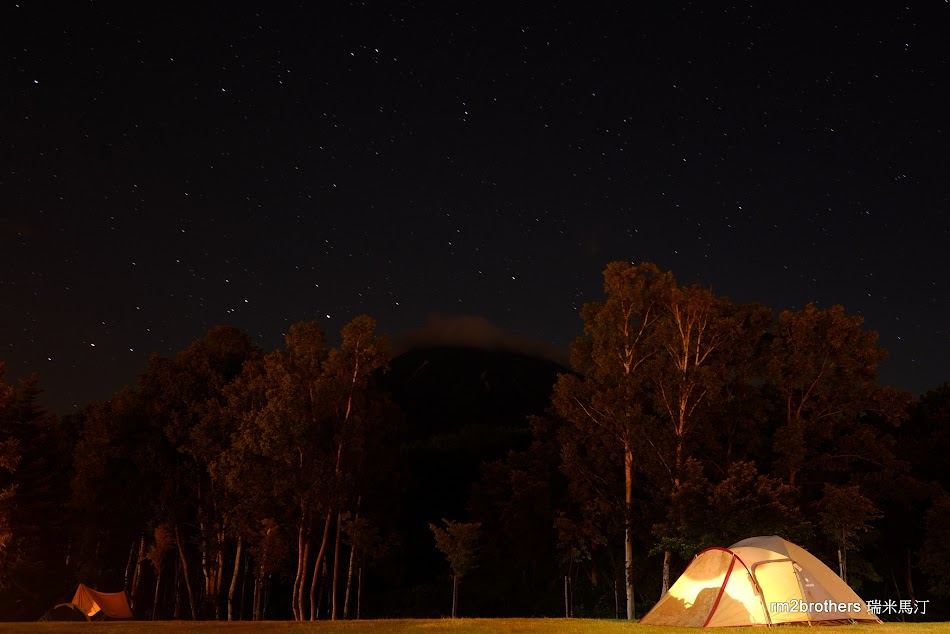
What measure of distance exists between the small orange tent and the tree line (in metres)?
2.92

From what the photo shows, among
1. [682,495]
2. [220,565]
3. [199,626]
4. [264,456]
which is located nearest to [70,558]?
[220,565]

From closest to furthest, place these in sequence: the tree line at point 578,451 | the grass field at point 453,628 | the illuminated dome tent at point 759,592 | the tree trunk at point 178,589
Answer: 1. the grass field at point 453,628
2. the illuminated dome tent at point 759,592
3. the tree line at point 578,451
4. the tree trunk at point 178,589

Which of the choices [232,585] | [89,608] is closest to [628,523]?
[232,585]

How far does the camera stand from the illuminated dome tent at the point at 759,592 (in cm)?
1845

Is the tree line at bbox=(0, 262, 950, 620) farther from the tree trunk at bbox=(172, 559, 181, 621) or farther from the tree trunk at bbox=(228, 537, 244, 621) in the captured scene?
the tree trunk at bbox=(172, 559, 181, 621)

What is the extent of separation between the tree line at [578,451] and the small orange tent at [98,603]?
115 inches

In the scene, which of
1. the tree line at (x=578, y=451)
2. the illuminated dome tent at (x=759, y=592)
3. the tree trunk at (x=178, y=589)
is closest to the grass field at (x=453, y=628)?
the illuminated dome tent at (x=759, y=592)

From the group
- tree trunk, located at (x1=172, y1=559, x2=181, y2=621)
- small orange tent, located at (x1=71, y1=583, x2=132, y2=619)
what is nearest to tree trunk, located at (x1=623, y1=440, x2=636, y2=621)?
small orange tent, located at (x1=71, y1=583, x2=132, y2=619)

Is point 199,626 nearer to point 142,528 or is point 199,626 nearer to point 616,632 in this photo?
point 616,632

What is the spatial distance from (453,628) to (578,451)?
19.3m

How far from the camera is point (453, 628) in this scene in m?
18.8

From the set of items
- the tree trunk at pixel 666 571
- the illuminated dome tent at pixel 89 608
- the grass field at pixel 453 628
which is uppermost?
the tree trunk at pixel 666 571

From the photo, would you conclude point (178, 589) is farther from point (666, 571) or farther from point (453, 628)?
point (453, 628)

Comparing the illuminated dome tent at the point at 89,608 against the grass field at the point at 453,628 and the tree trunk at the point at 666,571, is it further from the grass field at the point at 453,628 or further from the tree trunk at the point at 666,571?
the tree trunk at the point at 666,571
